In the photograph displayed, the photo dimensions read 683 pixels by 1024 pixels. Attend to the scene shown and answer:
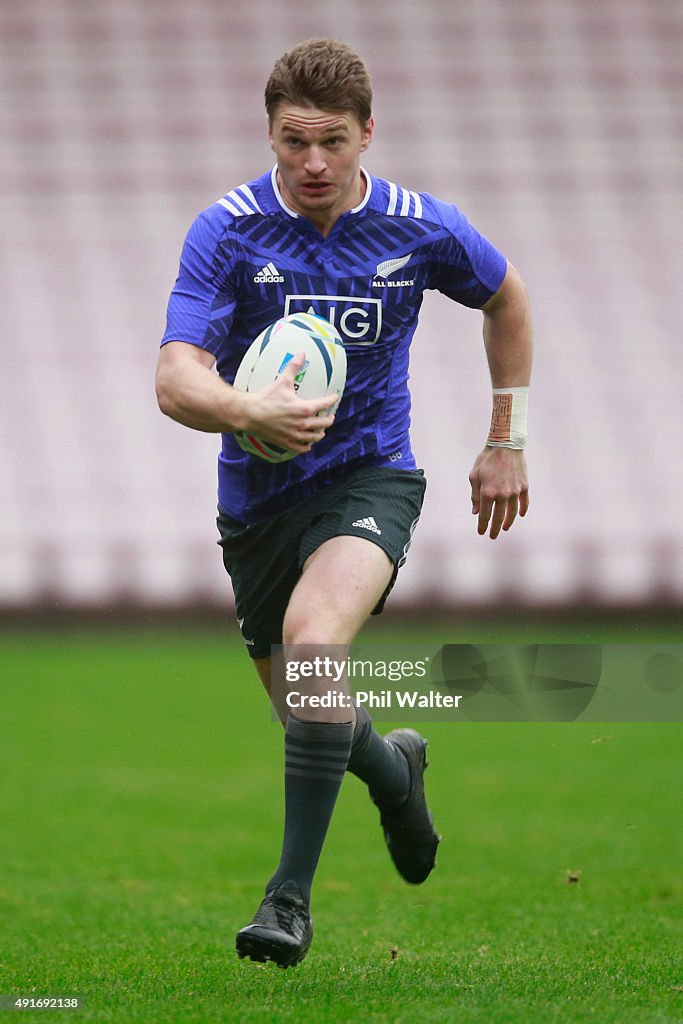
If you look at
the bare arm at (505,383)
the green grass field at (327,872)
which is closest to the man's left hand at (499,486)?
the bare arm at (505,383)

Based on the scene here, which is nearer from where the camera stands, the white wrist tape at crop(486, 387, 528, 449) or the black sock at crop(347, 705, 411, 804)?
the black sock at crop(347, 705, 411, 804)

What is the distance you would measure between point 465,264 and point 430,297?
1350 cm

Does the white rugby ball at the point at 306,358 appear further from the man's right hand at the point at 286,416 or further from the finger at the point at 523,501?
the finger at the point at 523,501

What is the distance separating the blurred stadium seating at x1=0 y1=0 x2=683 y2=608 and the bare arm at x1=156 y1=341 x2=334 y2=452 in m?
11.0

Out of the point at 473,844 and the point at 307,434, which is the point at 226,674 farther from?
the point at 307,434

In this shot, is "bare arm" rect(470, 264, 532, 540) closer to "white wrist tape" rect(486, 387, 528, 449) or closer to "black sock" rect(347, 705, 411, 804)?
"white wrist tape" rect(486, 387, 528, 449)

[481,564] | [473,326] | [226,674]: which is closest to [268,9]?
[473,326]

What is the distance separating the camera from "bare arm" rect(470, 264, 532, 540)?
4.93m

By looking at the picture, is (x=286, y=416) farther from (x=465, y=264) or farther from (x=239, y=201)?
(x=465, y=264)

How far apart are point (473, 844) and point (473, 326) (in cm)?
1115

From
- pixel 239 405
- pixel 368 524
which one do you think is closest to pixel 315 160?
pixel 239 405

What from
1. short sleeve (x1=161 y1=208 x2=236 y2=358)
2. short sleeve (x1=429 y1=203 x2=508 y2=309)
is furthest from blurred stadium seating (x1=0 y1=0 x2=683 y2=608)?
short sleeve (x1=161 y1=208 x2=236 y2=358)

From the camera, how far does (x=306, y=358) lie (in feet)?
13.5

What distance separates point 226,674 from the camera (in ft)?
45.2
